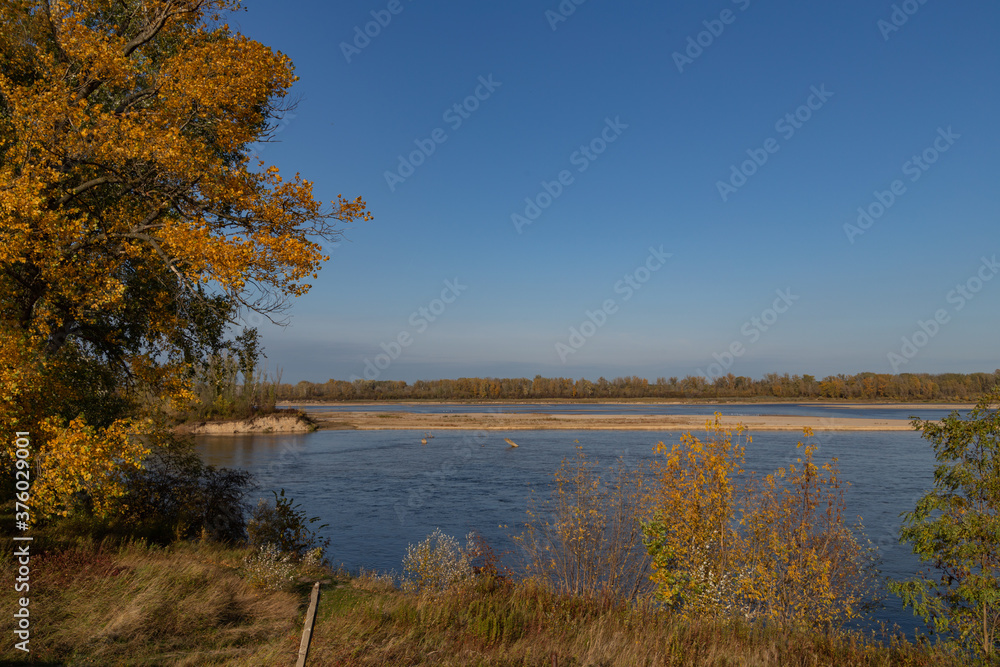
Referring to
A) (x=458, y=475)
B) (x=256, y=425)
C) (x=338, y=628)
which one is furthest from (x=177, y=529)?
(x=256, y=425)

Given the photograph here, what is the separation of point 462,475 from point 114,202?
25.6 m

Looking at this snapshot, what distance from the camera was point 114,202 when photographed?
32.9 ft

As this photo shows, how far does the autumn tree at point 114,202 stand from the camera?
7766 mm

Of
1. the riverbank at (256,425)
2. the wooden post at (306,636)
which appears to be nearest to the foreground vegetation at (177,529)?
the wooden post at (306,636)

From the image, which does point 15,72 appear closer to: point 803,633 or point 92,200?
point 92,200

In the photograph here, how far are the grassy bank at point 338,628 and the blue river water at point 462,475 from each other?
23.0 feet

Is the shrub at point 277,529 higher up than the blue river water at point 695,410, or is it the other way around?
the shrub at point 277,529

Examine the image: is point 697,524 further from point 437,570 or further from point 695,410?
point 695,410

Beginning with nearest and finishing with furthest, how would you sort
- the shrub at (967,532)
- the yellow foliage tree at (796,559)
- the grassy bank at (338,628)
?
the grassy bank at (338,628) → the shrub at (967,532) → the yellow foliage tree at (796,559)

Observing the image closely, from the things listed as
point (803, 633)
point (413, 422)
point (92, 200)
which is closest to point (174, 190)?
point (92, 200)

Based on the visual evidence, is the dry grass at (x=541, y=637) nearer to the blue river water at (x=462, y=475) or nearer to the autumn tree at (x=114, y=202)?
the autumn tree at (x=114, y=202)

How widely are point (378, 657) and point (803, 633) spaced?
7273mm

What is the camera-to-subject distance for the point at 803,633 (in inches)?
369

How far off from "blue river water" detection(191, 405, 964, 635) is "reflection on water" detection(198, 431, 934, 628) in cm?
7
